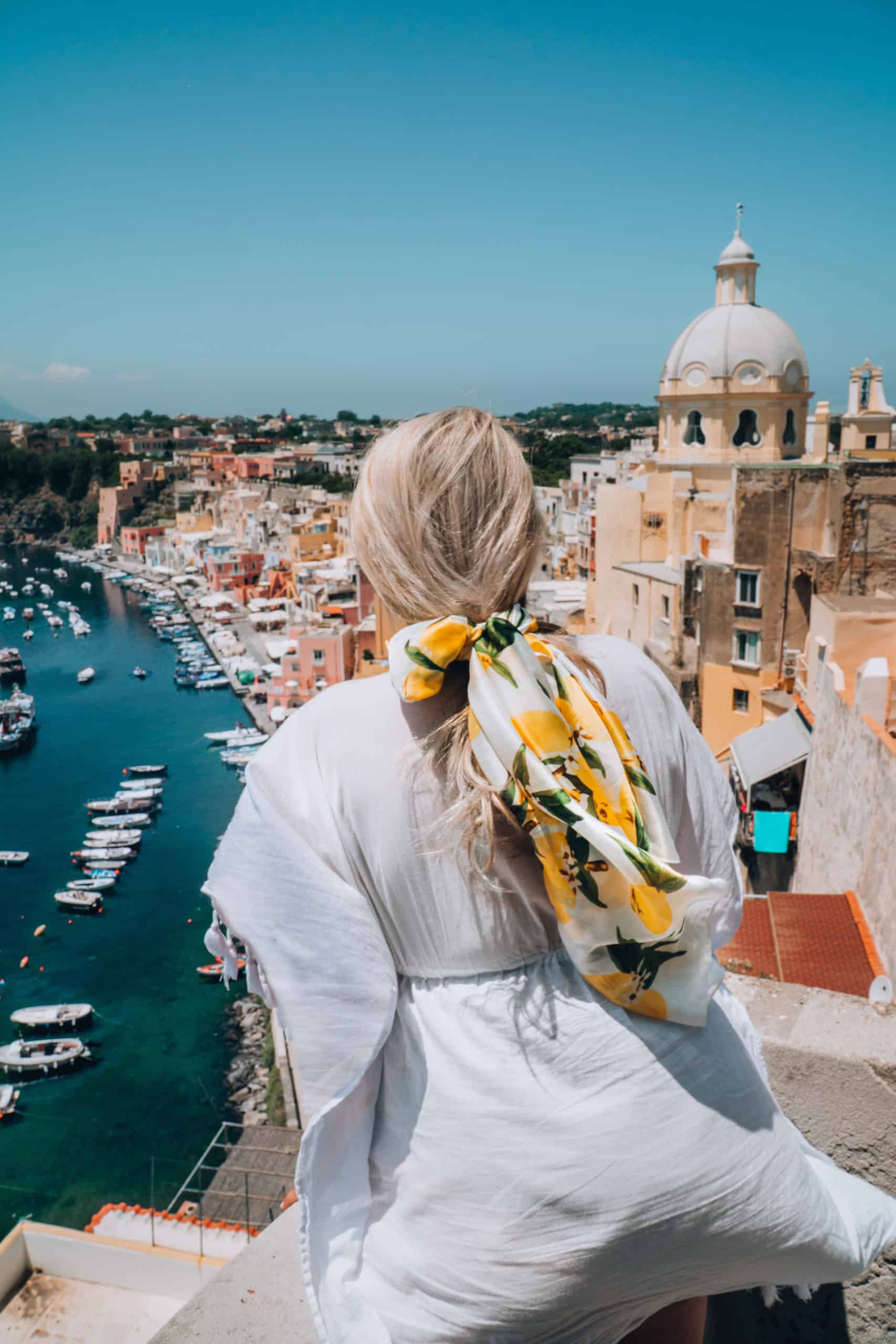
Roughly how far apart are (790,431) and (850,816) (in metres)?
8.53

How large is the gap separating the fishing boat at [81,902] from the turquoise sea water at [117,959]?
0.42 feet

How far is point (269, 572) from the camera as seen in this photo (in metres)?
34.5

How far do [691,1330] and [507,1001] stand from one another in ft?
1.28

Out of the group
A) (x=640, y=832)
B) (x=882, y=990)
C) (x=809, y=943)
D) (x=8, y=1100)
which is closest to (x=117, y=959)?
(x=8, y=1100)

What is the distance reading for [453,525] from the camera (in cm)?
83

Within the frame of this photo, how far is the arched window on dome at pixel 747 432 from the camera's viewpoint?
11539mm

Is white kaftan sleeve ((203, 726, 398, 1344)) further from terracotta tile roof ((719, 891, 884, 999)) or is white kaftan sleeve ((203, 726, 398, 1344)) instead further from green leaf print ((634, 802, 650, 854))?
terracotta tile roof ((719, 891, 884, 999))

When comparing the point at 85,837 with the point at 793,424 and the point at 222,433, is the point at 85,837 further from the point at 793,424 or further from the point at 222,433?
the point at 222,433

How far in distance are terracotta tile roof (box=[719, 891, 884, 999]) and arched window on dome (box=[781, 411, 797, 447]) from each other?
28.1 feet

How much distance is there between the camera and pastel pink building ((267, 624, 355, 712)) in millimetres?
21312

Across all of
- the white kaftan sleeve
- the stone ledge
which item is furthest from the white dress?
the stone ledge

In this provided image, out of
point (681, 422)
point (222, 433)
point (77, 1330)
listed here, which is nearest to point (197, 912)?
point (681, 422)

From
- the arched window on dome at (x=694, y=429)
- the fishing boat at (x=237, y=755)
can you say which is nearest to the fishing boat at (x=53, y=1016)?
the fishing boat at (x=237, y=755)

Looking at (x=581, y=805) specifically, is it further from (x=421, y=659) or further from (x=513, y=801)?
(x=421, y=659)
